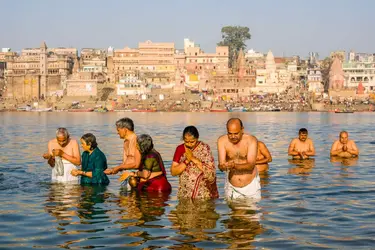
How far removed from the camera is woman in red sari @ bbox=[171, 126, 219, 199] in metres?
9.24

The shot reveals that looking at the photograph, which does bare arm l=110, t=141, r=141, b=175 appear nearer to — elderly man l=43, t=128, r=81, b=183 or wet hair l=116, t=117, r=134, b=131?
wet hair l=116, t=117, r=134, b=131

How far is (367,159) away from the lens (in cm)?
1919

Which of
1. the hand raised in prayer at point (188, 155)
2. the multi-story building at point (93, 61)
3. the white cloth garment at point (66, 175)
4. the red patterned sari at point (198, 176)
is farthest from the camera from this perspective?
the multi-story building at point (93, 61)

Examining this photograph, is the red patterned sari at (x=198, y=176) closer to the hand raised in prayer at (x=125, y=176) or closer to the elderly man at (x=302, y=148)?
the hand raised in prayer at (x=125, y=176)

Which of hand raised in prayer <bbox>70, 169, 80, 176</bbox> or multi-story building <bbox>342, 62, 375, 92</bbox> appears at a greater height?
multi-story building <bbox>342, 62, 375, 92</bbox>

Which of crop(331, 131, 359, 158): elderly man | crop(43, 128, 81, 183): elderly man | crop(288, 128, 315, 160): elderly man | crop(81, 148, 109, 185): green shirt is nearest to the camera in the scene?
crop(81, 148, 109, 185): green shirt

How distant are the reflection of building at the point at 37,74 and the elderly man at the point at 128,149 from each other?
349 ft

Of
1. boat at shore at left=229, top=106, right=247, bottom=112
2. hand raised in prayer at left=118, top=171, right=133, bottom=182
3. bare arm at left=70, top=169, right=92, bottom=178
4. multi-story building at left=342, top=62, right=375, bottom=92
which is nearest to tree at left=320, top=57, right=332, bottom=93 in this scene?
multi-story building at left=342, top=62, right=375, bottom=92

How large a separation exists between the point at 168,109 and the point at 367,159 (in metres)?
82.2

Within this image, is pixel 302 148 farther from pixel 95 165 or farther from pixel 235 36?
pixel 235 36

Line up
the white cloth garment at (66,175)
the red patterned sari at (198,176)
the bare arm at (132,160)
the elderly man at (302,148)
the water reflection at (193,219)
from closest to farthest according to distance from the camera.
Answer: the water reflection at (193,219), the red patterned sari at (198,176), the bare arm at (132,160), the white cloth garment at (66,175), the elderly man at (302,148)

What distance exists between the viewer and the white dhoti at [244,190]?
10.0 meters

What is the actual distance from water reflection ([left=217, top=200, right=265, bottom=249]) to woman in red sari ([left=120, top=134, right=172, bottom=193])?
1350mm

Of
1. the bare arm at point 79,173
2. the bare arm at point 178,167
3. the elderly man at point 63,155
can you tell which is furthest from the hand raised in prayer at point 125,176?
the bare arm at point 178,167
